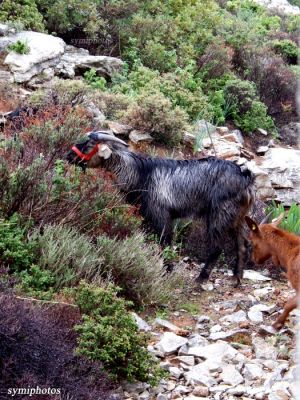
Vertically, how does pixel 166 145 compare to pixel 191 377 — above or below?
below

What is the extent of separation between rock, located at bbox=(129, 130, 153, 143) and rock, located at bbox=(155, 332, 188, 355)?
189 inches

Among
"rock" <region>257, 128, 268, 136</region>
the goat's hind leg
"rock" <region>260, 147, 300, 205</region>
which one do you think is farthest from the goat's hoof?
"rock" <region>257, 128, 268, 136</region>

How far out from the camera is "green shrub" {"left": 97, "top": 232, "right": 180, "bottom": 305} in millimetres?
6633

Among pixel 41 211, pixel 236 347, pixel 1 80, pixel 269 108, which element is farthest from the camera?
pixel 269 108

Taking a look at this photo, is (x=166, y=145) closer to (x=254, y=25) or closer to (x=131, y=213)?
(x=131, y=213)

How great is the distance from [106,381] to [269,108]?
12.0m

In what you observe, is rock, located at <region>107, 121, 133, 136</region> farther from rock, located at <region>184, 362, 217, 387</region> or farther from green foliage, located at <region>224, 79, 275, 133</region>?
rock, located at <region>184, 362, 217, 387</region>

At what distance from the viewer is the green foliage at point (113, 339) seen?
4880mm

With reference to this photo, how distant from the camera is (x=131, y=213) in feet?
24.7

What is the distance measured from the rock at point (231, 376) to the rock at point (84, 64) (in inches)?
323

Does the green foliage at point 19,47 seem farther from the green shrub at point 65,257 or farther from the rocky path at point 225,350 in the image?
the green shrub at point 65,257

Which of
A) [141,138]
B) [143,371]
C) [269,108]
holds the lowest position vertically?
[269,108]

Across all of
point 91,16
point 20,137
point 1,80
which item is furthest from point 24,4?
point 20,137

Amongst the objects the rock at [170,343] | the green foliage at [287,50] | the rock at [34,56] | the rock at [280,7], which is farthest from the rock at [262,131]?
the rock at [280,7]
